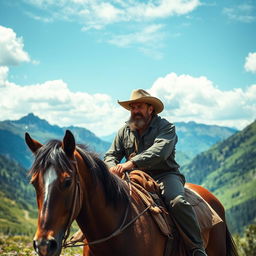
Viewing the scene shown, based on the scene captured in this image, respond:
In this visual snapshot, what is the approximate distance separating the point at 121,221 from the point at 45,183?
189 centimetres

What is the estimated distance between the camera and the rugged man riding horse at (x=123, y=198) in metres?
4.80

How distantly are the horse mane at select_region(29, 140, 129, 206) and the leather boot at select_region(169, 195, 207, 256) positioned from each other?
1350 millimetres

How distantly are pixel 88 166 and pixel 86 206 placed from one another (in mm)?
672

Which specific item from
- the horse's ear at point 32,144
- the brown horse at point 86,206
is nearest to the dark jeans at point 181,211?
the brown horse at point 86,206

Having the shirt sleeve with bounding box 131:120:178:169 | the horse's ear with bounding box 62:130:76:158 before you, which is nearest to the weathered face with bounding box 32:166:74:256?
the horse's ear with bounding box 62:130:76:158

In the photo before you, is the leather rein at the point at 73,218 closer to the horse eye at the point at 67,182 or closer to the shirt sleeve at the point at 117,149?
the horse eye at the point at 67,182

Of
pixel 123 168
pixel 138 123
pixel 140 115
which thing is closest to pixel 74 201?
pixel 123 168

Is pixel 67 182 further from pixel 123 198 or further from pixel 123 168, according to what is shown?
pixel 123 168

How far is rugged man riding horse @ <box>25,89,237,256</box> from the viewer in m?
4.80

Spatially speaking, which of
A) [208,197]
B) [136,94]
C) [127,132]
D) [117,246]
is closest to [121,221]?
[117,246]

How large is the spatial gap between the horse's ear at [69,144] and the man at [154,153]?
2.08 m

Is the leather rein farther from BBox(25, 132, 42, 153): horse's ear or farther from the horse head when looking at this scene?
BBox(25, 132, 42, 153): horse's ear

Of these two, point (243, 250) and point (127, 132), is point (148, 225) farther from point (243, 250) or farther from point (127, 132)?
point (243, 250)

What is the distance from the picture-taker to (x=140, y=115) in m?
8.09
